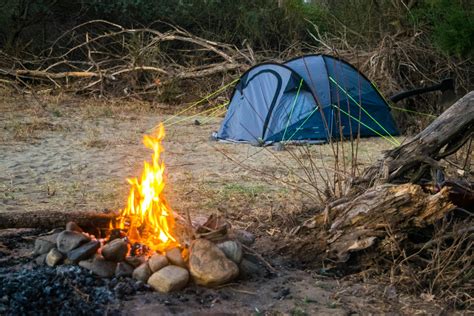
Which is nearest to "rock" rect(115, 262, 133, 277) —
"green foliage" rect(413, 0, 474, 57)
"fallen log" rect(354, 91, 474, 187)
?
"fallen log" rect(354, 91, 474, 187)

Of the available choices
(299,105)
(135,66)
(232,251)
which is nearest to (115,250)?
(232,251)

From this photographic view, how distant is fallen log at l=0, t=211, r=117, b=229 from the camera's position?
14.4 feet

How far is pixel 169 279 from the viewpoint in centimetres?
374

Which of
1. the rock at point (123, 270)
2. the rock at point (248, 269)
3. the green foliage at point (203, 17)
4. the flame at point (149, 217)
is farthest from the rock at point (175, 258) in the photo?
the green foliage at point (203, 17)

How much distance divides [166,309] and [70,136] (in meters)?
6.66

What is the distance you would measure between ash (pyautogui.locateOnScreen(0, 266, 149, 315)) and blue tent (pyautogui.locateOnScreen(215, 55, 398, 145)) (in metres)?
5.90

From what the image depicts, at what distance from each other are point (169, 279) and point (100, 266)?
1.39ft

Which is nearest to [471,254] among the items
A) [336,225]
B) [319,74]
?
[336,225]

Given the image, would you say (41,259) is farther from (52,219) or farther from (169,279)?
(169,279)

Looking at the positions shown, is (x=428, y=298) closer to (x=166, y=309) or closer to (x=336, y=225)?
(x=336, y=225)

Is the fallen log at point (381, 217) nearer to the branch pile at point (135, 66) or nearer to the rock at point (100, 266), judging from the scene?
the rock at point (100, 266)

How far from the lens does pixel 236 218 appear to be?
17.5 ft

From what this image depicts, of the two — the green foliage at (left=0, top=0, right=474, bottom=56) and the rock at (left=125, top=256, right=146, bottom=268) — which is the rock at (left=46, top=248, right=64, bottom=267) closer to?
the rock at (left=125, top=256, right=146, bottom=268)

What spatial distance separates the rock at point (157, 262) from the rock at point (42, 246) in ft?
2.10
